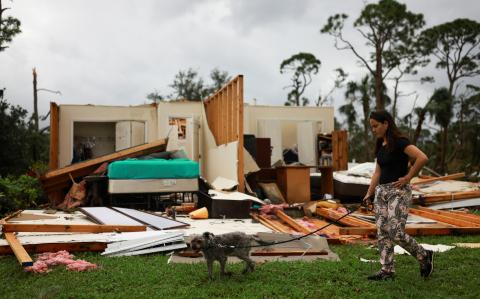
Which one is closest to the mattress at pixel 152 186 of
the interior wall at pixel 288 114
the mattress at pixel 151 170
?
the mattress at pixel 151 170

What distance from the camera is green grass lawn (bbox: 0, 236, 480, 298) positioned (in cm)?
419

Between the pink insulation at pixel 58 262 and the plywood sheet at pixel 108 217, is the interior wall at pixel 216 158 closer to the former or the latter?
the plywood sheet at pixel 108 217

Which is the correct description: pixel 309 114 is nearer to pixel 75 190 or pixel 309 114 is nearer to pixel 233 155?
pixel 233 155

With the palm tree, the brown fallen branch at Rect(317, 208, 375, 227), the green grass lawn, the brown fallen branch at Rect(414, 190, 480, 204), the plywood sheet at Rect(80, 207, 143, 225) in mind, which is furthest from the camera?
the palm tree

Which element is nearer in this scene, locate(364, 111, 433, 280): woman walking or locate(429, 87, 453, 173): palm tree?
locate(364, 111, 433, 280): woman walking

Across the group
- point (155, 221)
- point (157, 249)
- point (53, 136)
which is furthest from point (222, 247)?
point (53, 136)

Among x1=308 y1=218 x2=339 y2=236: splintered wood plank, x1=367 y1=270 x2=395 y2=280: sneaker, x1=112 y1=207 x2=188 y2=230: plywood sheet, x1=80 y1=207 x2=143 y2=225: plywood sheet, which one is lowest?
x1=308 y1=218 x2=339 y2=236: splintered wood plank

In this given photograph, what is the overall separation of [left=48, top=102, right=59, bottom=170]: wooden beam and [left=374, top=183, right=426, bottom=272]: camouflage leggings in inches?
527

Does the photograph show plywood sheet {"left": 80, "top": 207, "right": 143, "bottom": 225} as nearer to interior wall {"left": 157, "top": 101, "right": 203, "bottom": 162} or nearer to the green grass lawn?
the green grass lawn

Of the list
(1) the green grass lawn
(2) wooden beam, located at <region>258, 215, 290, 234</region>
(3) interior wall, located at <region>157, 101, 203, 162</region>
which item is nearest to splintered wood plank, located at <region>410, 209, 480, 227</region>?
(1) the green grass lawn

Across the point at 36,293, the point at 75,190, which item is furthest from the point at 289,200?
the point at 36,293

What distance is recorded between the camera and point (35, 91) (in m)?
23.8

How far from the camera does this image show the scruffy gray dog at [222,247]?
4422 mm

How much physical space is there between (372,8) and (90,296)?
26749 millimetres
